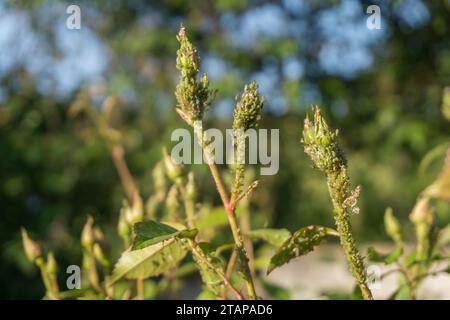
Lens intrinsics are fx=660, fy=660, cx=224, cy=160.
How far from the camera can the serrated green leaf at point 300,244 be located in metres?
0.92

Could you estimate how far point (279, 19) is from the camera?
13.0 feet

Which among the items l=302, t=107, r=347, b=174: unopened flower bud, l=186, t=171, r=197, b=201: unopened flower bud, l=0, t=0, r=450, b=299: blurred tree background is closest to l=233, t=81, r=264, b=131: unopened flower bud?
l=302, t=107, r=347, b=174: unopened flower bud

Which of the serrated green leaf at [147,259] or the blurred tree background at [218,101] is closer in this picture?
the serrated green leaf at [147,259]

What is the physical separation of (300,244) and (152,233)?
0.22m

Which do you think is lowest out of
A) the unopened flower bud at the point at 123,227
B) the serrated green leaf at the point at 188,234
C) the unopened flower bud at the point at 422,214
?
the serrated green leaf at the point at 188,234

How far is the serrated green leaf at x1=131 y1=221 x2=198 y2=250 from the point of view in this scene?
80 cm

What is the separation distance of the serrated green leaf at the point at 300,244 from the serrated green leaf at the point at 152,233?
0.15 m

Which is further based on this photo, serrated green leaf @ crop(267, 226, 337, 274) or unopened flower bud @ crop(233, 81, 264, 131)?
serrated green leaf @ crop(267, 226, 337, 274)

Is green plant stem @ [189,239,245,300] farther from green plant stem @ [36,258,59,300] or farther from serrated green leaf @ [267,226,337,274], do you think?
green plant stem @ [36,258,59,300]

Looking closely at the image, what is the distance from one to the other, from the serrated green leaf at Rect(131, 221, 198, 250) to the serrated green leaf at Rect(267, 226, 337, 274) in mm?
146

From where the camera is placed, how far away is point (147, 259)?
0.98 meters

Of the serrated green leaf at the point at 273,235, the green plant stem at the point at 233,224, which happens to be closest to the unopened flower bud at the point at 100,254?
the serrated green leaf at the point at 273,235

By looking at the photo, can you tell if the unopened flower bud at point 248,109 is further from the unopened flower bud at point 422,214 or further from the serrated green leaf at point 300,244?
the unopened flower bud at point 422,214

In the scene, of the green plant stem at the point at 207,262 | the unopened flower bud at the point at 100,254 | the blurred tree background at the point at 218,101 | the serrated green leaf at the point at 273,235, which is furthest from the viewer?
the blurred tree background at the point at 218,101
